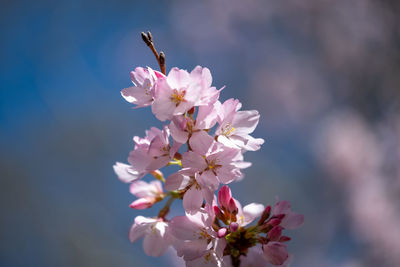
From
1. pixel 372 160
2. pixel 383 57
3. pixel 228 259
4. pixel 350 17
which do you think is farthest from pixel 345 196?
pixel 228 259

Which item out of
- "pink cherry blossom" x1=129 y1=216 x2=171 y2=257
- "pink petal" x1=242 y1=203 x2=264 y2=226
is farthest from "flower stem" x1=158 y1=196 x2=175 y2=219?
"pink petal" x1=242 y1=203 x2=264 y2=226

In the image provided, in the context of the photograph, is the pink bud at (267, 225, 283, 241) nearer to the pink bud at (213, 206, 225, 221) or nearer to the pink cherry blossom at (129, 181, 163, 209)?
the pink bud at (213, 206, 225, 221)

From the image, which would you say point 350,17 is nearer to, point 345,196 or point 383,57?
point 383,57

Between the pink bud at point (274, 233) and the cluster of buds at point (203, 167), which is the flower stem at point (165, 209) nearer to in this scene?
the cluster of buds at point (203, 167)

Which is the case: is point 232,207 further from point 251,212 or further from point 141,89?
point 141,89

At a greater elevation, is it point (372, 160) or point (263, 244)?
point (263, 244)

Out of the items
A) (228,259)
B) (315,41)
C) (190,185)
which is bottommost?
(228,259)

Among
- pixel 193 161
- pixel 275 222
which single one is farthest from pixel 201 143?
pixel 275 222
